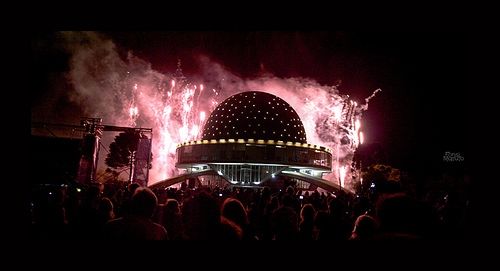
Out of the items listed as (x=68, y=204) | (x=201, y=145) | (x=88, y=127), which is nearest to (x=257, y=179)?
(x=201, y=145)

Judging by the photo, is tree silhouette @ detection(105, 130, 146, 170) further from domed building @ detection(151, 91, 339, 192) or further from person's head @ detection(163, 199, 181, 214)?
person's head @ detection(163, 199, 181, 214)

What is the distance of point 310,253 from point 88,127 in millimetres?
21730

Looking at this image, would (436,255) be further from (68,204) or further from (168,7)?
(68,204)

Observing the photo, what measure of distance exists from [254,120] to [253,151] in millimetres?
11095

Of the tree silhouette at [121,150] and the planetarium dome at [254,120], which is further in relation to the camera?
the planetarium dome at [254,120]

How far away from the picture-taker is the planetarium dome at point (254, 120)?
69.4 m

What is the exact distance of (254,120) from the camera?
70.1m

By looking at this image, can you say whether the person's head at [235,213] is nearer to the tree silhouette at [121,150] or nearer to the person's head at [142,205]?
the person's head at [142,205]

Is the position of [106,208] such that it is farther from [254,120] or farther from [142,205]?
[254,120]

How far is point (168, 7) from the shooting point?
17.8ft

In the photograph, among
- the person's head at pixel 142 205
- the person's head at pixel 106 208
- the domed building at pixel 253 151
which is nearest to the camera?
the person's head at pixel 142 205

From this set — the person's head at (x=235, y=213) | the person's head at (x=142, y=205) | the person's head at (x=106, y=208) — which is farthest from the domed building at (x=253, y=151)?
the person's head at (x=142, y=205)

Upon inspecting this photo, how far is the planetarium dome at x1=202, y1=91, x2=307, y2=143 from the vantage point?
6938 centimetres

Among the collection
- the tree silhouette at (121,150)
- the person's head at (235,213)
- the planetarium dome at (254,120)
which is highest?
the planetarium dome at (254,120)
